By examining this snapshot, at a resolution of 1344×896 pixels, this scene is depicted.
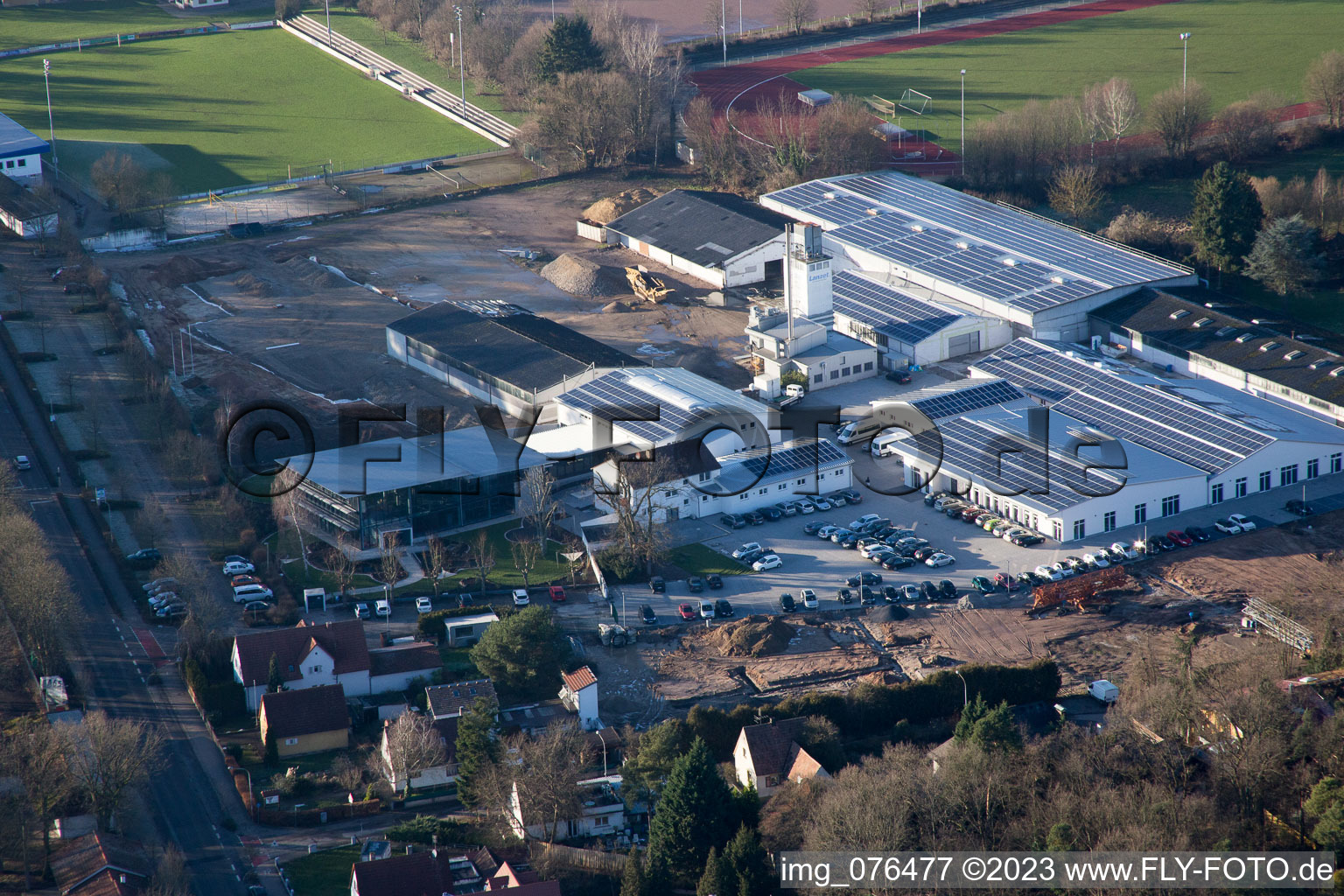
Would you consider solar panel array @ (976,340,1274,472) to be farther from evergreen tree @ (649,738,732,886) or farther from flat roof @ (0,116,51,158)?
flat roof @ (0,116,51,158)

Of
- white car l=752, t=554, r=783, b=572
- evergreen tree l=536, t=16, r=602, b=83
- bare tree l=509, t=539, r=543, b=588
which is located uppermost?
evergreen tree l=536, t=16, r=602, b=83

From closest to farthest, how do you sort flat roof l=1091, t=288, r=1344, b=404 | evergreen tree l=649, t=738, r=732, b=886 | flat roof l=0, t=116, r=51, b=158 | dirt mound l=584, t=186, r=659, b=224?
evergreen tree l=649, t=738, r=732, b=886 < flat roof l=1091, t=288, r=1344, b=404 < dirt mound l=584, t=186, r=659, b=224 < flat roof l=0, t=116, r=51, b=158

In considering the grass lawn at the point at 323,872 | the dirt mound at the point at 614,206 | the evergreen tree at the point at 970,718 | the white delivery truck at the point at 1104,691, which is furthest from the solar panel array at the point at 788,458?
the dirt mound at the point at 614,206

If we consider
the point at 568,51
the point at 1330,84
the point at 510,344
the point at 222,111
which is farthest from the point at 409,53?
the point at 1330,84

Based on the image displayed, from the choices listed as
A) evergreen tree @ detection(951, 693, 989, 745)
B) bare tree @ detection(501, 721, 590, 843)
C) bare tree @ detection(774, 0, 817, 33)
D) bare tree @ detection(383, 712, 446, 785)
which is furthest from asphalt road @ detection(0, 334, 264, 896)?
bare tree @ detection(774, 0, 817, 33)

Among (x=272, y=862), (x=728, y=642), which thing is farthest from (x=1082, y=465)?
(x=272, y=862)
